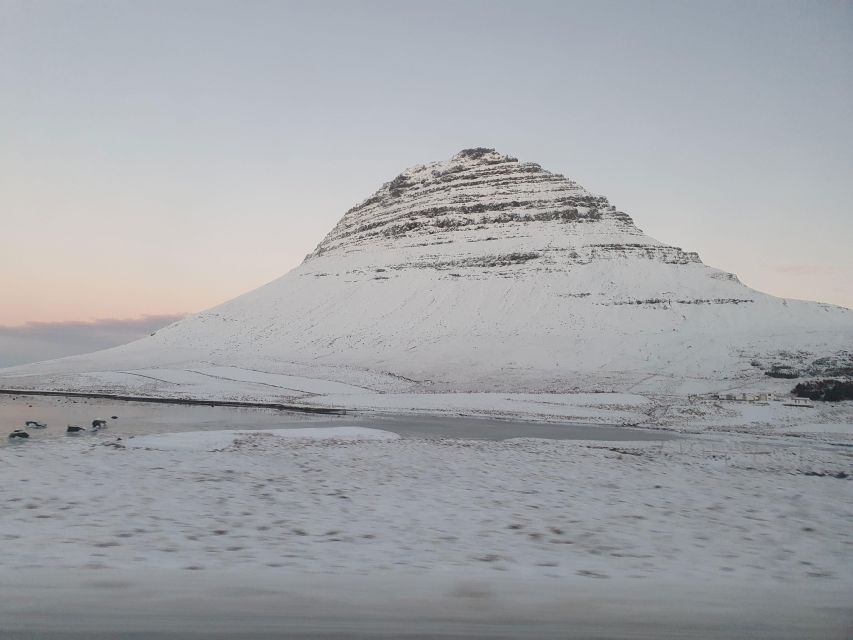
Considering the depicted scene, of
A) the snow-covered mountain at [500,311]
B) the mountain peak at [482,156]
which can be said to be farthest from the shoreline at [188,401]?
the mountain peak at [482,156]

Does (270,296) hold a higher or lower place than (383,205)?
lower

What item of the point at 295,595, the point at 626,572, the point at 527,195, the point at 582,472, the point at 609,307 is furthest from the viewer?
the point at 527,195

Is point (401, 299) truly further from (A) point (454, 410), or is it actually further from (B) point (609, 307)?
(A) point (454, 410)

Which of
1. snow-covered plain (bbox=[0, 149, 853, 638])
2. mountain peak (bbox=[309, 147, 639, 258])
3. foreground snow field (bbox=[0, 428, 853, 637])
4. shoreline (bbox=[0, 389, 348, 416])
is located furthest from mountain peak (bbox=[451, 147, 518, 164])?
foreground snow field (bbox=[0, 428, 853, 637])

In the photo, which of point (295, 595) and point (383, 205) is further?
point (383, 205)

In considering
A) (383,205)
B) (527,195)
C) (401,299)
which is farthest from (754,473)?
(383,205)

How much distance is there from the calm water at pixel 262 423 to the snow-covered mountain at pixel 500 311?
27.1 meters

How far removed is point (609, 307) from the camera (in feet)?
278

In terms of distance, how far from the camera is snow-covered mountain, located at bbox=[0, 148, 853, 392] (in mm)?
60719

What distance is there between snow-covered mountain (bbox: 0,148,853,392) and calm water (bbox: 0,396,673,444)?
2711 centimetres

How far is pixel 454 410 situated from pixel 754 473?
70.1 feet

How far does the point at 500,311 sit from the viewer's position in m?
88.1

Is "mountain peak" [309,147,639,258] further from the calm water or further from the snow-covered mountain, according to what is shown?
the calm water

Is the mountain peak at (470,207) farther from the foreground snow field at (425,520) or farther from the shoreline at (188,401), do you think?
the foreground snow field at (425,520)
